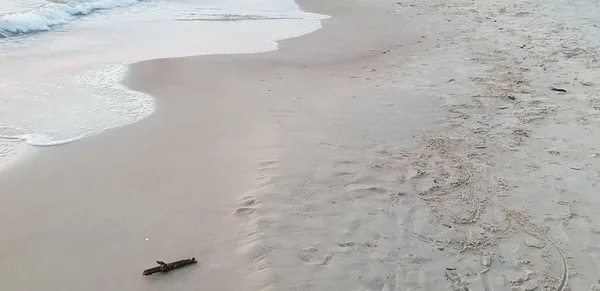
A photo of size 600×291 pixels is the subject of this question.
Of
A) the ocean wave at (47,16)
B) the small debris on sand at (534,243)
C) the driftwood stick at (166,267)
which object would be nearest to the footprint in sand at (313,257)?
the driftwood stick at (166,267)

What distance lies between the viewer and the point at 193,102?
5656mm

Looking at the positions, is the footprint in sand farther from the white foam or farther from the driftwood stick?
the white foam

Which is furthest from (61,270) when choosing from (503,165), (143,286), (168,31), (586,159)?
(168,31)

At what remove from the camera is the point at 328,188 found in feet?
12.4

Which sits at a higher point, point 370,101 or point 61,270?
point 370,101

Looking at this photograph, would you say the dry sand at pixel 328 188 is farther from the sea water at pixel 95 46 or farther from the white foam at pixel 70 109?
the sea water at pixel 95 46

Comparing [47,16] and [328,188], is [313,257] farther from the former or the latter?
[47,16]

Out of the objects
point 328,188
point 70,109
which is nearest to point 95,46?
point 70,109

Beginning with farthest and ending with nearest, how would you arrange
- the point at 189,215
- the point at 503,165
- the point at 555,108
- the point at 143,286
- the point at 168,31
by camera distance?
the point at 168,31 < the point at 555,108 < the point at 503,165 < the point at 189,215 < the point at 143,286

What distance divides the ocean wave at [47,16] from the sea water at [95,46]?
20 mm

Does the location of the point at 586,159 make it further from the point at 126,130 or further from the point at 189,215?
the point at 126,130

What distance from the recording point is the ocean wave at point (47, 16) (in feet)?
30.4

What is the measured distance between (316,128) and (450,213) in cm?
176

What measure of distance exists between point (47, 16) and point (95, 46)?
115 inches
